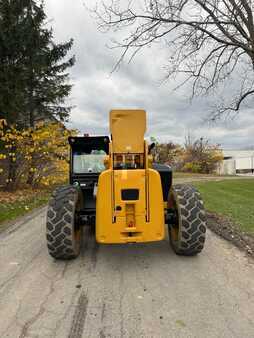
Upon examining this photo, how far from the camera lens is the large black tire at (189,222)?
416 cm

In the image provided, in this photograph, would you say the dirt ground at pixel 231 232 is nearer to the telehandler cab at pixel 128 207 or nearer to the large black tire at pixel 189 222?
the large black tire at pixel 189 222

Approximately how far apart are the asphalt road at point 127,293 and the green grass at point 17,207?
10.0 ft

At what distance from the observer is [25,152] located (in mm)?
12977

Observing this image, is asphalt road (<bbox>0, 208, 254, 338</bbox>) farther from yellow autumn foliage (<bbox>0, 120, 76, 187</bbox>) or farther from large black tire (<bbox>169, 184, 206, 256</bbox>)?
yellow autumn foliage (<bbox>0, 120, 76, 187</bbox>)

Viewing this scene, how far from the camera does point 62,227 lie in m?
4.12

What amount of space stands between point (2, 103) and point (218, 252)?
1036 centimetres

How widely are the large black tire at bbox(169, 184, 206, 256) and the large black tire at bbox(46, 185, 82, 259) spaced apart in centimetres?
167

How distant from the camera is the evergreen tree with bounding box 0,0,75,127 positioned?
469 inches

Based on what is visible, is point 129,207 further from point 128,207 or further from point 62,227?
point 62,227

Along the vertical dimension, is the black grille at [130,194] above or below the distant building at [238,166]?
below

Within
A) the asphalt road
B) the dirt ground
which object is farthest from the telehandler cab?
the dirt ground

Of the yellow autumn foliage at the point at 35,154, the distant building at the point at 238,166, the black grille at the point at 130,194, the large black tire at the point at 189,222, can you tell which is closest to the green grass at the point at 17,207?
the yellow autumn foliage at the point at 35,154

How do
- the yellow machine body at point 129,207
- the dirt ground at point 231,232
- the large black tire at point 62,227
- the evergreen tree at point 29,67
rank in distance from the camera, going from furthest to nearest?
1. the evergreen tree at point 29,67
2. the dirt ground at point 231,232
3. the large black tire at point 62,227
4. the yellow machine body at point 129,207

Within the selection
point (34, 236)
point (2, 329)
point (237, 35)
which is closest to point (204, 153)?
point (237, 35)
